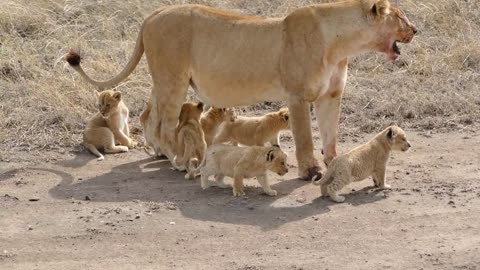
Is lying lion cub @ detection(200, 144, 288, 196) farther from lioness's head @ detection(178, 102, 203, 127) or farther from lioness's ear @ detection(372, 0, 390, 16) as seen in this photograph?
lioness's ear @ detection(372, 0, 390, 16)

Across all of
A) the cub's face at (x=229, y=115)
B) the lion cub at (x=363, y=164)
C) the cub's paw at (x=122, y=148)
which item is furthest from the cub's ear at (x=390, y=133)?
the cub's paw at (x=122, y=148)

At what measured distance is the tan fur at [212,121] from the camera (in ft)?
31.9

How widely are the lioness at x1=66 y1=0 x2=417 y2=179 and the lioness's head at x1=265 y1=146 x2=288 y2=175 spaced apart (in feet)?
1.50

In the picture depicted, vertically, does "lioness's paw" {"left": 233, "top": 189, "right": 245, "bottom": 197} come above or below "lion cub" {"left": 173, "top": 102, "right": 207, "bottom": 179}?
below

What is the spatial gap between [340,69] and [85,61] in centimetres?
387

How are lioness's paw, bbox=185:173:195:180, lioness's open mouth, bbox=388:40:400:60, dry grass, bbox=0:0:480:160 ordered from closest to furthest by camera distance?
lioness's open mouth, bbox=388:40:400:60, lioness's paw, bbox=185:173:195:180, dry grass, bbox=0:0:480:160

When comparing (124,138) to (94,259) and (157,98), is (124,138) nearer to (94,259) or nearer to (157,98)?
(157,98)

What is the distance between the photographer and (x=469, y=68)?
38.9 ft

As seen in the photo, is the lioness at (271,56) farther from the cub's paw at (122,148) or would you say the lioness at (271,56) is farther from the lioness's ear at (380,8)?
the cub's paw at (122,148)

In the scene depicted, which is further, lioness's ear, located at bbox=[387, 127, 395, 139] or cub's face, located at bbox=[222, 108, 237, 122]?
cub's face, located at bbox=[222, 108, 237, 122]

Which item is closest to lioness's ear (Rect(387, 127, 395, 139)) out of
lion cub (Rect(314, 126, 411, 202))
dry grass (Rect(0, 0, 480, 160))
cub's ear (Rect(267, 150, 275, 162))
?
lion cub (Rect(314, 126, 411, 202))

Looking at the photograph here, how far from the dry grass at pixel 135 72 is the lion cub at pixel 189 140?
130 centimetres

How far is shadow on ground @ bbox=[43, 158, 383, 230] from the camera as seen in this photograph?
801 centimetres

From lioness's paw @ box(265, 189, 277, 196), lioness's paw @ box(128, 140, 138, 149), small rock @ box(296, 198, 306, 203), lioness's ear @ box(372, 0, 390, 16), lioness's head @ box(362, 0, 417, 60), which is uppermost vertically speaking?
lioness's ear @ box(372, 0, 390, 16)
